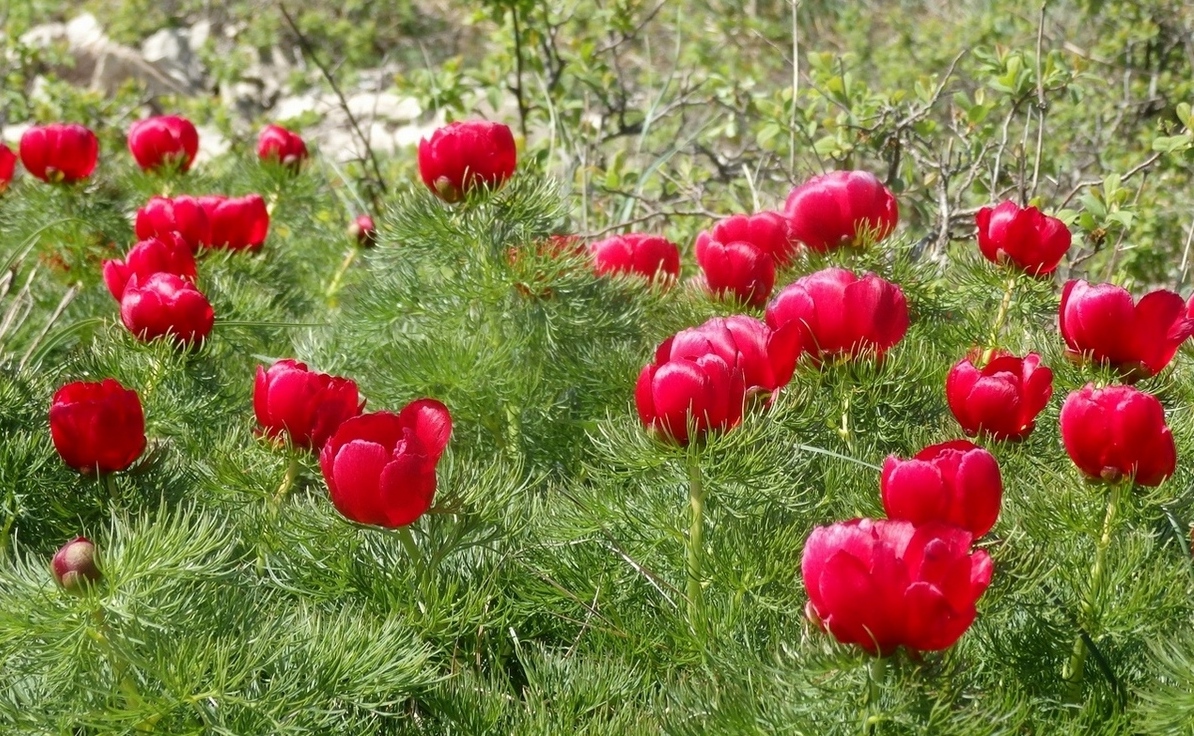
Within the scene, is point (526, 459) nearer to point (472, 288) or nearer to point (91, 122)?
point (472, 288)

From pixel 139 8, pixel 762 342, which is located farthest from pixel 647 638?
pixel 139 8

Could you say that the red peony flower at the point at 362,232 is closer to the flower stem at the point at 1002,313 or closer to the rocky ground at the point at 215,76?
the flower stem at the point at 1002,313

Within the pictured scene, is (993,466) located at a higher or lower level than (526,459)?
higher

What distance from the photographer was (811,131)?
7.97 ft

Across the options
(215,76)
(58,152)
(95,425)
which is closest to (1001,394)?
(95,425)

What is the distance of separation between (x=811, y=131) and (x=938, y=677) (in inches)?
68.9

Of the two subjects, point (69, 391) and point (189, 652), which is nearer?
point (189, 652)

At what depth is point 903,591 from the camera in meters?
0.77

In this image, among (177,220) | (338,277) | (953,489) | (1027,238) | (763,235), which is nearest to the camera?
(953,489)

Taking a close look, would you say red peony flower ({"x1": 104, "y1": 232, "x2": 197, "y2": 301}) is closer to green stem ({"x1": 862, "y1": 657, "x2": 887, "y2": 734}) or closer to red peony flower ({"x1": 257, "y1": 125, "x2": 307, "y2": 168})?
red peony flower ({"x1": 257, "y1": 125, "x2": 307, "y2": 168})

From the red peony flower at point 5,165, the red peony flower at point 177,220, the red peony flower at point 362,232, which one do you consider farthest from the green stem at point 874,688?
the red peony flower at point 5,165

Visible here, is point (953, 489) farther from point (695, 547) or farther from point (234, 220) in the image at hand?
point (234, 220)

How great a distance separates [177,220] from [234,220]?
97 mm

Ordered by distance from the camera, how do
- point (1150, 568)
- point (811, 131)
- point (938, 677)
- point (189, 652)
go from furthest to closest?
point (811, 131), point (1150, 568), point (189, 652), point (938, 677)
